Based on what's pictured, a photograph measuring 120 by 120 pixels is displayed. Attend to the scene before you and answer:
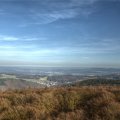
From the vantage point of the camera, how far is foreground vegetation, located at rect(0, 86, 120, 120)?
41.7ft

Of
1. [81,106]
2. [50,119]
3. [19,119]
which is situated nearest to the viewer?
[50,119]

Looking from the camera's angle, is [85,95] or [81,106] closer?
[81,106]

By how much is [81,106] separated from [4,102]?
4.03 metres

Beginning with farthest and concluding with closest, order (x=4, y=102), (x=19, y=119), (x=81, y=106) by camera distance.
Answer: (x=4, y=102) < (x=81, y=106) < (x=19, y=119)

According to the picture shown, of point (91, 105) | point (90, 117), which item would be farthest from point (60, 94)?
point (90, 117)

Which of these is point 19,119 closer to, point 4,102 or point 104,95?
point 4,102

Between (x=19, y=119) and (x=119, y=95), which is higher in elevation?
(x=119, y=95)

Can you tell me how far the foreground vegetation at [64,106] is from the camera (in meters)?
12.7

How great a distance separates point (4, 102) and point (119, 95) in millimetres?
5882

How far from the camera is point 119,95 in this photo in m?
15.1

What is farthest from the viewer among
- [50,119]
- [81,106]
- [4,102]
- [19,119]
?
[4,102]

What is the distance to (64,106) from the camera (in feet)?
48.4

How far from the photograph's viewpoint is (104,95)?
580 inches

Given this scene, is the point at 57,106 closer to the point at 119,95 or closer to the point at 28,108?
the point at 28,108
